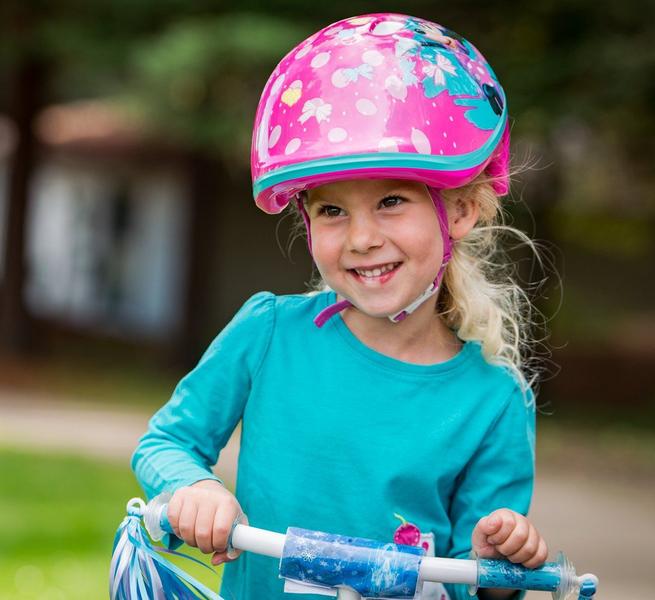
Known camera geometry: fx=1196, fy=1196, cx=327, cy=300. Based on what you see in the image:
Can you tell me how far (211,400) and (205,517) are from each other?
1.61ft

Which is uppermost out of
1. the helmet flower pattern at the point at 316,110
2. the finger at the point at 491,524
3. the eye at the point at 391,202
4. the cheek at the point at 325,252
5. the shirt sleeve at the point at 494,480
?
the helmet flower pattern at the point at 316,110

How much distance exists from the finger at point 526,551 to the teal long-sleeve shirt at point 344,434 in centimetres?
37

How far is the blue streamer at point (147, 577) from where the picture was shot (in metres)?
2.49

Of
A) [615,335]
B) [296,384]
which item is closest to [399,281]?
[296,384]

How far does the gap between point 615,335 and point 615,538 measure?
→ 1892 cm

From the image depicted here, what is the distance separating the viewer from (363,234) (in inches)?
105

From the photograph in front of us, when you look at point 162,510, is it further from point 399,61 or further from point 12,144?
point 12,144

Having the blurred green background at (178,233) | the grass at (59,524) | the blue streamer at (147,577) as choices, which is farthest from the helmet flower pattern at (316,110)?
the grass at (59,524)

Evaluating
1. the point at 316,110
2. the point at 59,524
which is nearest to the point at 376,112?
the point at 316,110

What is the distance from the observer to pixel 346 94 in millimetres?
2613

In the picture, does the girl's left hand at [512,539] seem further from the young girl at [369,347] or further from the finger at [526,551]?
the young girl at [369,347]

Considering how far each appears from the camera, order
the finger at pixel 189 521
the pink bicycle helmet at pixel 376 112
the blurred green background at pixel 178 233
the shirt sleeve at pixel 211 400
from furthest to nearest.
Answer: the blurred green background at pixel 178 233 < the shirt sleeve at pixel 211 400 < the pink bicycle helmet at pixel 376 112 < the finger at pixel 189 521

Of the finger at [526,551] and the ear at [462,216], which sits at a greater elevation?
the ear at [462,216]

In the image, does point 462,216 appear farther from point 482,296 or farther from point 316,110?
point 316,110
